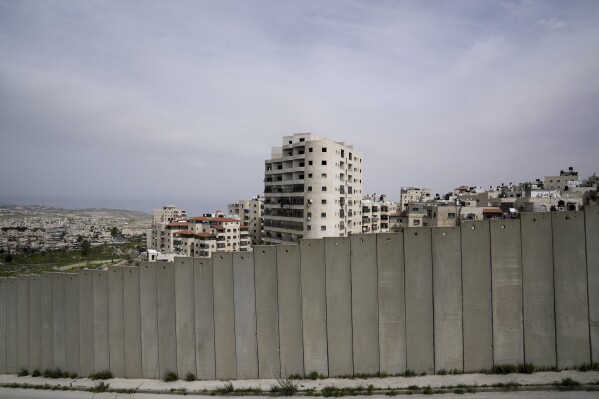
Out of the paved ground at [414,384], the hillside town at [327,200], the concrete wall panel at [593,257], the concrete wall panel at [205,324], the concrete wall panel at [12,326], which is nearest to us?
the paved ground at [414,384]

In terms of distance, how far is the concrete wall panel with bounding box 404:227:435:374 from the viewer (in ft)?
26.6

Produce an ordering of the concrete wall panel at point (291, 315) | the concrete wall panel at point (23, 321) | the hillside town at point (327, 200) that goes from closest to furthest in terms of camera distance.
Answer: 1. the concrete wall panel at point (291, 315)
2. the concrete wall panel at point (23, 321)
3. the hillside town at point (327, 200)

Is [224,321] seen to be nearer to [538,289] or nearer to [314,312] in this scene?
[314,312]

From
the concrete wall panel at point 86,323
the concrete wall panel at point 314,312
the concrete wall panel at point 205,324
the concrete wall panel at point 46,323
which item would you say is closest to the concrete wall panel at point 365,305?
the concrete wall panel at point 314,312

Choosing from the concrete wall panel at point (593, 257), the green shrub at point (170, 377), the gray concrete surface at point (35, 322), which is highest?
the concrete wall panel at point (593, 257)

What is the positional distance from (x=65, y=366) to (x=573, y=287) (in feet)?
49.7

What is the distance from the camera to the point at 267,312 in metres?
8.71

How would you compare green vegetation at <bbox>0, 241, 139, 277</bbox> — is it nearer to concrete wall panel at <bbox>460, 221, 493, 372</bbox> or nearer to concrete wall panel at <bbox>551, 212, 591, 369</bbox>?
concrete wall panel at <bbox>460, 221, 493, 372</bbox>

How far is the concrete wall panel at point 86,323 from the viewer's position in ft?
33.2

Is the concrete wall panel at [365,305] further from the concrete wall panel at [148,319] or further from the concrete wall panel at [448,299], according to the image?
the concrete wall panel at [148,319]

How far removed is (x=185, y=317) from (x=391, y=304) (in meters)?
5.86

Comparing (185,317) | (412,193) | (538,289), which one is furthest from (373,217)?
(412,193)

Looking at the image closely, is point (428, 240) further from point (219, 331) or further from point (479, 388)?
point (219, 331)

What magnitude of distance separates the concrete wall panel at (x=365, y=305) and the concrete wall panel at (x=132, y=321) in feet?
21.3
